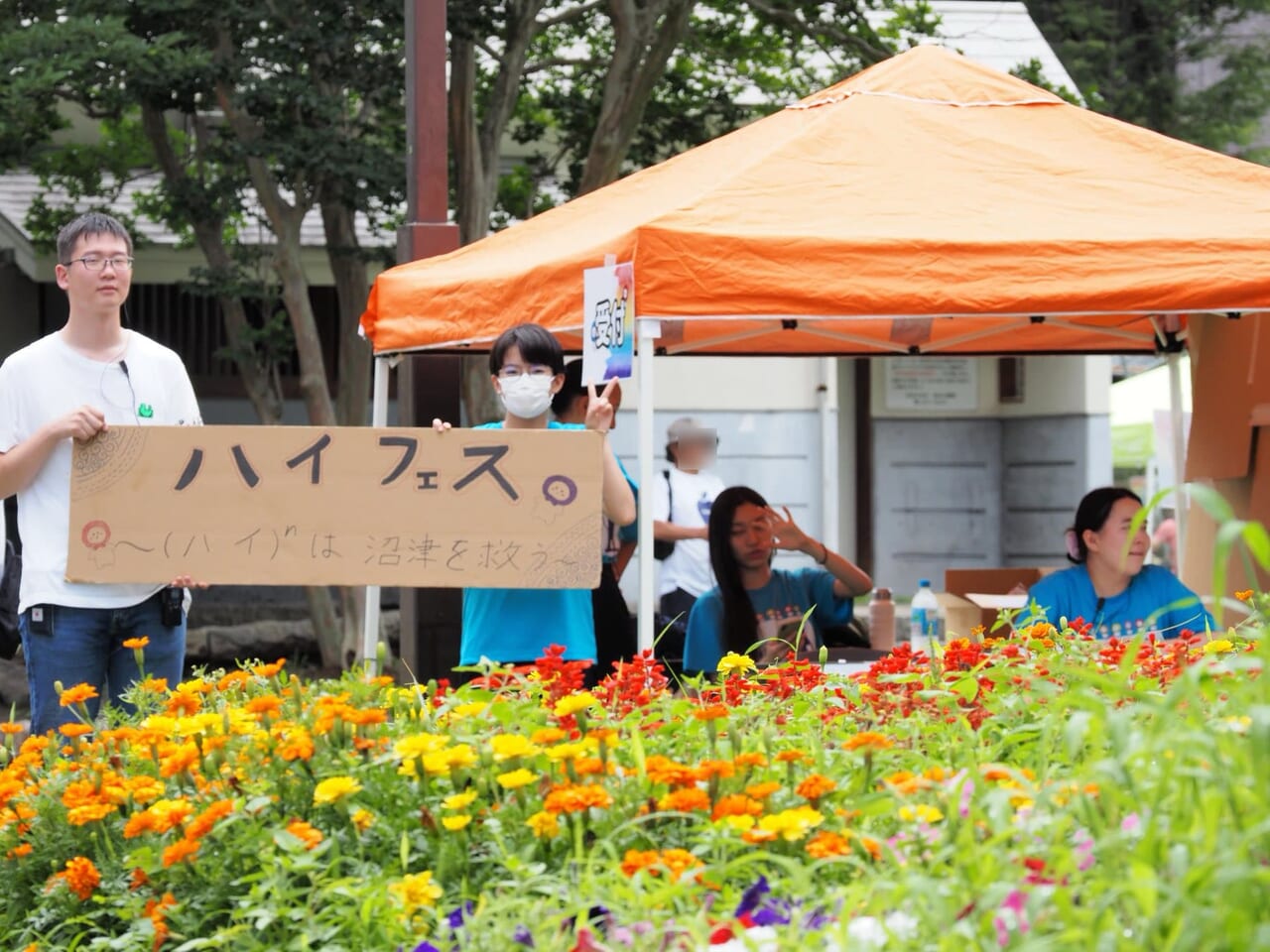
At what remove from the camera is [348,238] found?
10656 mm

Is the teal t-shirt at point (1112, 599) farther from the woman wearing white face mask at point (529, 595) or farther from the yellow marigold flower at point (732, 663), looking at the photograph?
the yellow marigold flower at point (732, 663)

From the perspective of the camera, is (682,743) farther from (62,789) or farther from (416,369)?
(416,369)

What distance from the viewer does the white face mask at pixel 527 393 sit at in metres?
4.10

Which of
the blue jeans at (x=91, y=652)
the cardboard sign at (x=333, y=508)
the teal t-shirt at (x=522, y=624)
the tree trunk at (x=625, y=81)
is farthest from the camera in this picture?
the tree trunk at (x=625, y=81)

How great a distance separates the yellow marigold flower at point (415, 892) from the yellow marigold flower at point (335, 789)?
0.21 metres

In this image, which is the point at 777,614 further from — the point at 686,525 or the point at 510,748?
the point at 510,748

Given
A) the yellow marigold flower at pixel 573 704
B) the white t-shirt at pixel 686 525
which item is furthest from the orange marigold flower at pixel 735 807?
the white t-shirt at pixel 686 525

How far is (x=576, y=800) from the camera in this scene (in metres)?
2.16

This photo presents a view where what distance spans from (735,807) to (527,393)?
6.68ft

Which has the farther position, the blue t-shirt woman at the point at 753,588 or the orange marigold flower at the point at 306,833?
the blue t-shirt woman at the point at 753,588

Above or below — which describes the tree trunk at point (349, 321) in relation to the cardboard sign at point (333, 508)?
above

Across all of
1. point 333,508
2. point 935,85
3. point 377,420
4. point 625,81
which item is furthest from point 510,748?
point 625,81

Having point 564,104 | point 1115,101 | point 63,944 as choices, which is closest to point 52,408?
point 63,944

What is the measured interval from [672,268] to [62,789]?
2.42 m
